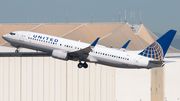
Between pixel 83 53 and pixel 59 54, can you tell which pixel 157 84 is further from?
pixel 59 54

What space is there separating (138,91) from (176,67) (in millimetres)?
10737

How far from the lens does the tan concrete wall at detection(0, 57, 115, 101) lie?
68.8 meters

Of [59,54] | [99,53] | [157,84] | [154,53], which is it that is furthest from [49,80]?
[157,84]

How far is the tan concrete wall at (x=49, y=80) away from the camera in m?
68.8

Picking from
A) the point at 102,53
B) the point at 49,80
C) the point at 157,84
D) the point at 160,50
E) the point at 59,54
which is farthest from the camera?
the point at 157,84

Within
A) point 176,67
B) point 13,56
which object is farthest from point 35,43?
point 176,67

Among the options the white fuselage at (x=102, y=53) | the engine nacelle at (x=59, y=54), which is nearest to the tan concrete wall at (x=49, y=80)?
the white fuselage at (x=102, y=53)

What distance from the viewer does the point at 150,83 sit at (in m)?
76.2

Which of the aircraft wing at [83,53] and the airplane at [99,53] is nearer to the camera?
the aircraft wing at [83,53]

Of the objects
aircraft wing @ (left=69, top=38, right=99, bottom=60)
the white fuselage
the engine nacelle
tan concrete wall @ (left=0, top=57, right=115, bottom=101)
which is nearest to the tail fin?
the white fuselage

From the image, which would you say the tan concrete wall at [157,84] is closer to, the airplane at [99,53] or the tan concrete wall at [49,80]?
the tan concrete wall at [49,80]

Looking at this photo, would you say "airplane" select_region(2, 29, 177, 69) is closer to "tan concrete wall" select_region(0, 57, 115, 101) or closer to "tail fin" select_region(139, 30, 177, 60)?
"tail fin" select_region(139, 30, 177, 60)

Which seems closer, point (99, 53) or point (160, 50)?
point (99, 53)

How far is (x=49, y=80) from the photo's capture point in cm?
7012
